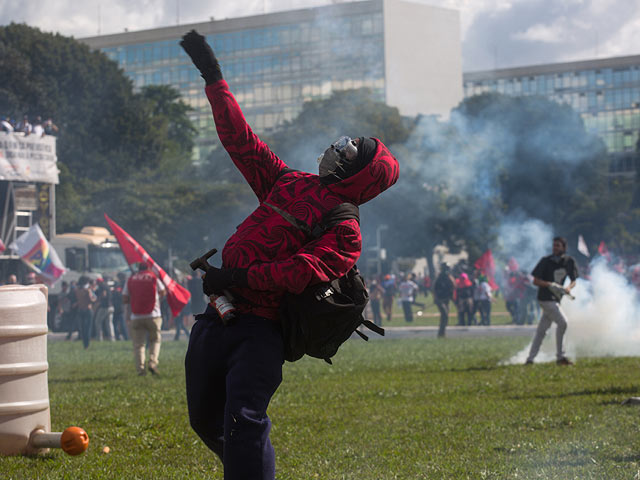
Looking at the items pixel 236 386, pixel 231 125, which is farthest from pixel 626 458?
pixel 231 125

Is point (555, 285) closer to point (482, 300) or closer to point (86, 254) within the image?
point (482, 300)

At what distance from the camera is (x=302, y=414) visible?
9242 mm

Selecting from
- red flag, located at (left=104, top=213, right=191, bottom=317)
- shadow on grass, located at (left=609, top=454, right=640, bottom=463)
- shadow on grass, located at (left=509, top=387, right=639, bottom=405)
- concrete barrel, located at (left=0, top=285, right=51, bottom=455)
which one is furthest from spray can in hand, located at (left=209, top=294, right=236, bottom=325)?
red flag, located at (left=104, top=213, right=191, bottom=317)

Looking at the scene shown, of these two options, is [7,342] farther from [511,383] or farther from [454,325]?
[454,325]

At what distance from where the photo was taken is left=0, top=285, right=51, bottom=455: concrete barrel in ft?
21.5

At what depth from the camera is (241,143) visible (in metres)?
4.51

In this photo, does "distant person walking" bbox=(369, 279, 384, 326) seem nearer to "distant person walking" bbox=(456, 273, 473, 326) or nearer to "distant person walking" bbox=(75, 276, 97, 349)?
"distant person walking" bbox=(456, 273, 473, 326)

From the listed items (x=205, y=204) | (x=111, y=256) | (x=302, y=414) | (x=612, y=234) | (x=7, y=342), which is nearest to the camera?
(x=7, y=342)

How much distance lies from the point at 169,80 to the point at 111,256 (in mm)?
46321

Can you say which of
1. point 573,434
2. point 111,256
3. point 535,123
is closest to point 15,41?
point 111,256

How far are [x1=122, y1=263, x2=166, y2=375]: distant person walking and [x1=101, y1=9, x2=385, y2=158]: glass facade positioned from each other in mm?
30877

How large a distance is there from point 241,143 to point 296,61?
161 feet

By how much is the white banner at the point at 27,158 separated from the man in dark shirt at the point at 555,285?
946 inches

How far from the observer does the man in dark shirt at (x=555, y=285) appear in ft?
45.2
